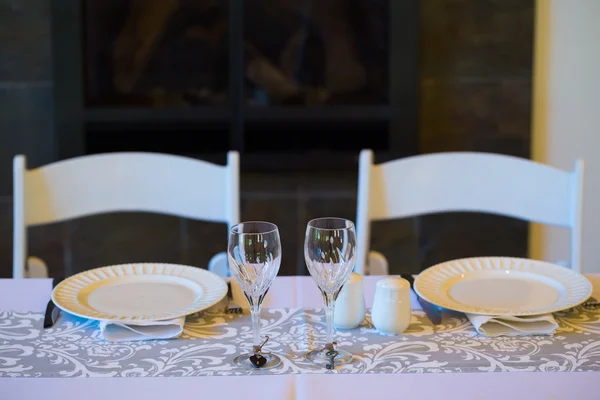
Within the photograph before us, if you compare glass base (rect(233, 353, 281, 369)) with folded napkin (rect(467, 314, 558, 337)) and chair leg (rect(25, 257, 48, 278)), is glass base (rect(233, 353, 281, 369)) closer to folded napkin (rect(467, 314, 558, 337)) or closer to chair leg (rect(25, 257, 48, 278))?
folded napkin (rect(467, 314, 558, 337))

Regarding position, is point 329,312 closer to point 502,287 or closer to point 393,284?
point 393,284

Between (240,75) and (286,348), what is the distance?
167 centimetres

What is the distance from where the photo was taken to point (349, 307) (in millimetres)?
1079

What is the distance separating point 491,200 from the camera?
167 centimetres

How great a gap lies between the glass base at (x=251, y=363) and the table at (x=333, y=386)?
1.3 inches

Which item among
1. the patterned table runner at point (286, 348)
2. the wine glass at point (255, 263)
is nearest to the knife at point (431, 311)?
the patterned table runner at point (286, 348)

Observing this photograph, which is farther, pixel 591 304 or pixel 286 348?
pixel 591 304

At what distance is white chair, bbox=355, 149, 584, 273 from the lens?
1.62 meters

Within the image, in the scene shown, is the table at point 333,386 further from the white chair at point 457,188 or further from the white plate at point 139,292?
the white chair at point 457,188

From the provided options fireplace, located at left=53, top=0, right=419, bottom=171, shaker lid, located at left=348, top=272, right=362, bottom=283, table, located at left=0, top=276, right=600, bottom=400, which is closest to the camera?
table, located at left=0, top=276, right=600, bottom=400

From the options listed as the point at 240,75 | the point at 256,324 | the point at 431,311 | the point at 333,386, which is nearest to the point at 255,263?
the point at 256,324

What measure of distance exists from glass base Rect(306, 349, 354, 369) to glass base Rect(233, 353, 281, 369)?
1.5 inches

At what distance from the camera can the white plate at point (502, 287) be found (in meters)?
1.15

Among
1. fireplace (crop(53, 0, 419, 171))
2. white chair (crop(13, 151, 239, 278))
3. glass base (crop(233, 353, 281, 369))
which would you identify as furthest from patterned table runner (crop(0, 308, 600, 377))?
fireplace (crop(53, 0, 419, 171))
